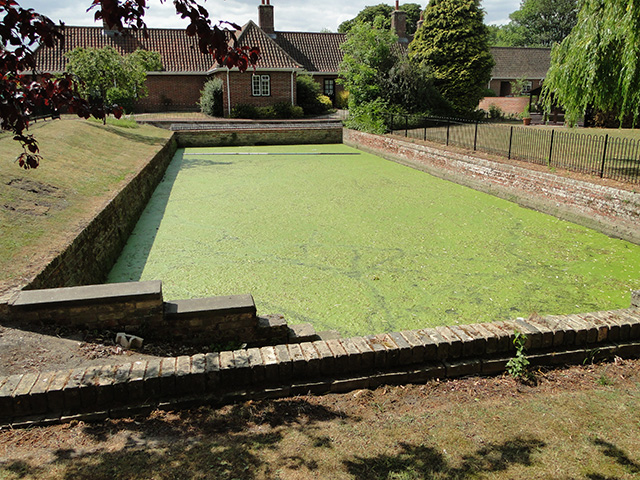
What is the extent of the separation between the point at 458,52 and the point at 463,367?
2853 centimetres

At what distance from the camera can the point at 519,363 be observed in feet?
13.1

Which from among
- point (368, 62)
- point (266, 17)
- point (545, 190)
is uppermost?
point (266, 17)

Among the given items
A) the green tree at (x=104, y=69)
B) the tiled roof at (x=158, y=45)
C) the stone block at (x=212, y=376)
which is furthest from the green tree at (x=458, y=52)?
the stone block at (x=212, y=376)

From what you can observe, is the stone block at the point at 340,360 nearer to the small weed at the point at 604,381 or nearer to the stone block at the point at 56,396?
the stone block at the point at 56,396

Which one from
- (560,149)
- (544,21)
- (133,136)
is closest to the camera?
(560,149)

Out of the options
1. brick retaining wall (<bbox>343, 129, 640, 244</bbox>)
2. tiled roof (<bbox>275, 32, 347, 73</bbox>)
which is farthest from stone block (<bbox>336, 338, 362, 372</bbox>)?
tiled roof (<bbox>275, 32, 347, 73</bbox>)

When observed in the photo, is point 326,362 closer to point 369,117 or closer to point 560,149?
point 560,149

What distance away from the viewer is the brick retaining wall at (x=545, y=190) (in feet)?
30.2

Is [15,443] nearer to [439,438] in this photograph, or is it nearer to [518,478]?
[439,438]

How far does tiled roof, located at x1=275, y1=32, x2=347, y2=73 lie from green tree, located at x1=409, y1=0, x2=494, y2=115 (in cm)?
1171

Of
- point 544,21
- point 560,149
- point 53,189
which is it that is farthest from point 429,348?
point 544,21

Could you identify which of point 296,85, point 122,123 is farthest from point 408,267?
point 296,85

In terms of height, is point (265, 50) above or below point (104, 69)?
above

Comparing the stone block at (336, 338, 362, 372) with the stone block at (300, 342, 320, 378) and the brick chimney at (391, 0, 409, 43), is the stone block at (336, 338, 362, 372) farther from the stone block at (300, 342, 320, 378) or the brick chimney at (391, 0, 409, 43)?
the brick chimney at (391, 0, 409, 43)
